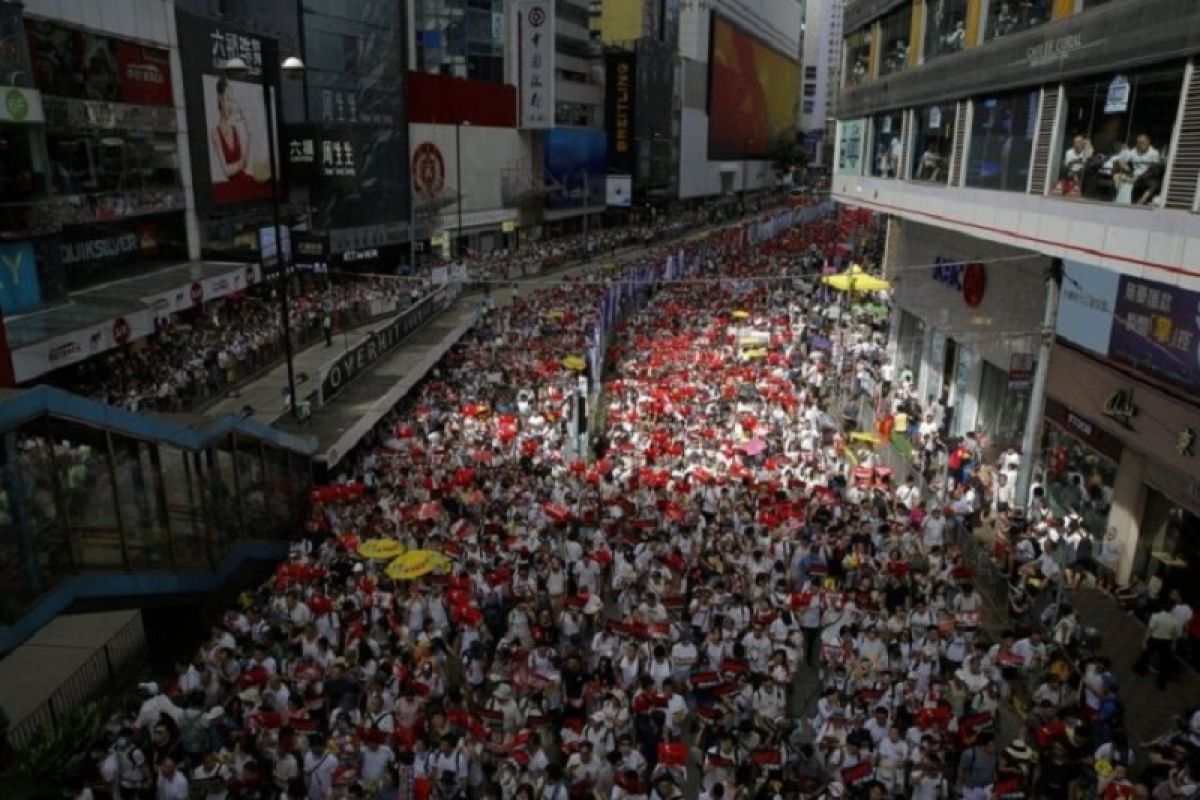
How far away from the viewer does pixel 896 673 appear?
35.3 feet

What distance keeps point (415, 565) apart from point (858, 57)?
88.2 feet

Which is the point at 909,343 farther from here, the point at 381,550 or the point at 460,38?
the point at 460,38

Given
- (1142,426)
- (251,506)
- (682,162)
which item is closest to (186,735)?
(251,506)

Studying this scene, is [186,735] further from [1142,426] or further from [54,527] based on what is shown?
[1142,426]

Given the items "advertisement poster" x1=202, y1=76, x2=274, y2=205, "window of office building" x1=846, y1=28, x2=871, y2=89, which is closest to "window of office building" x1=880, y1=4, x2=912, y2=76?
"window of office building" x1=846, y1=28, x2=871, y2=89

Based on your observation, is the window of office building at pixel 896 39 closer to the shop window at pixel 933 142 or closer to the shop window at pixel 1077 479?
the shop window at pixel 933 142

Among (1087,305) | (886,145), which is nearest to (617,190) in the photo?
(886,145)

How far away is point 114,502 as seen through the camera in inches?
434

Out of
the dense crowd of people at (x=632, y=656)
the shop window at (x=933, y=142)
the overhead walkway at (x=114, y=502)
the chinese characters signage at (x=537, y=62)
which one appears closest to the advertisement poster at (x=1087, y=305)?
the dense crowd of people at (x=632, y=656)

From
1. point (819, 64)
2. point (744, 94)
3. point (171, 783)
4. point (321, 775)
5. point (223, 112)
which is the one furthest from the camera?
point (819, 64)

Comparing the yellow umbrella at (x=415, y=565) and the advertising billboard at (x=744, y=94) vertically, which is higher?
the advertising billboard at (x=744, y=94)

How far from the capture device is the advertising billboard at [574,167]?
209 feet

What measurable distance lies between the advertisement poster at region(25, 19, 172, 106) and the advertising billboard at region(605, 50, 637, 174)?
4771cm

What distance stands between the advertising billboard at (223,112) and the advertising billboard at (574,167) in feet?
96.0
